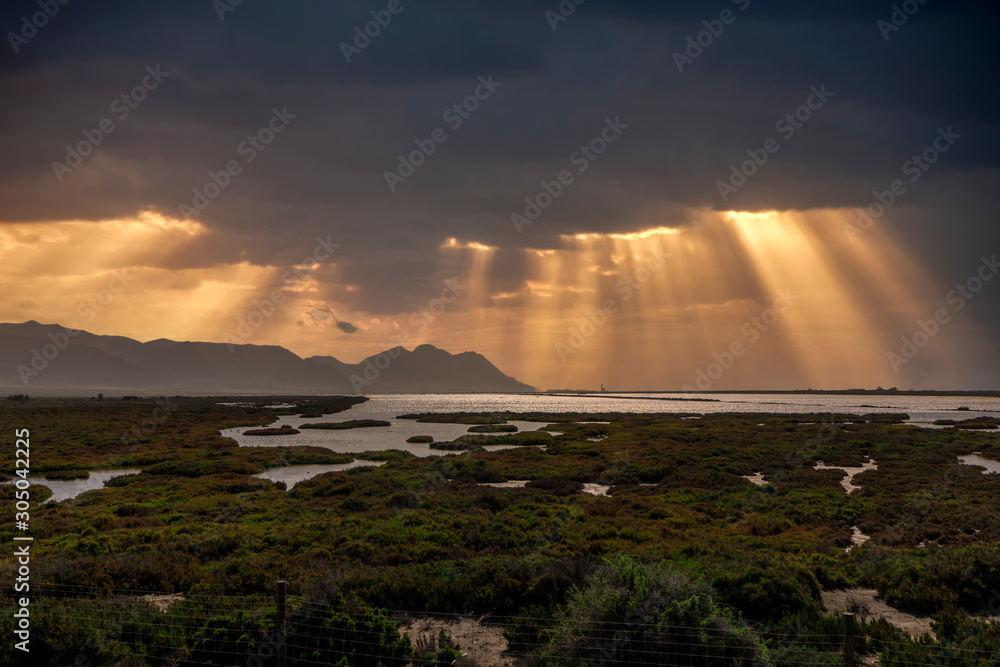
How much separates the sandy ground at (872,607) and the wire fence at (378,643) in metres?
1.67

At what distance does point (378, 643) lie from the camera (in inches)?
378

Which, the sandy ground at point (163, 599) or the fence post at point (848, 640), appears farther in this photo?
the sandy ground at point (163, 599)

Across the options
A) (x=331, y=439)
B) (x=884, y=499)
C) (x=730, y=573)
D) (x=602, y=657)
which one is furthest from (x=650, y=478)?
(x=331, y=439)

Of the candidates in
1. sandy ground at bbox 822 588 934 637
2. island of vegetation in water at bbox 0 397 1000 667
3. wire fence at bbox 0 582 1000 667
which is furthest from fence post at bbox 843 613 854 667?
sandy ground at bbox 822 588 934 637

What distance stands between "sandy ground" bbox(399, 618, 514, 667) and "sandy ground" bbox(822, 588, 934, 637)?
22.2 ft

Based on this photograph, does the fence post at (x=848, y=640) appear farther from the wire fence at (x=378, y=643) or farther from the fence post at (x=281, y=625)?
the fence post at (x=281, y=625)

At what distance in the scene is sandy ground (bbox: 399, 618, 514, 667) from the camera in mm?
10008

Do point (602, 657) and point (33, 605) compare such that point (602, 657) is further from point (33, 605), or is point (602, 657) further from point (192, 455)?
point (192, 455)

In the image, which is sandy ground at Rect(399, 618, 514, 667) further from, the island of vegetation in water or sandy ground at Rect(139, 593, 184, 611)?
sandy ground at Rect(139, 593, 184, 611)

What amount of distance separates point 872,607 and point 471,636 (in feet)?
29.4

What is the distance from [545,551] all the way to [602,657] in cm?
834

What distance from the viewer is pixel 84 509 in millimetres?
24938

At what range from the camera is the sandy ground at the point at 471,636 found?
32.8 ft

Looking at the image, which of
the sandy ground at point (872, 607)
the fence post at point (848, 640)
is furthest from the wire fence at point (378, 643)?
the sandy ground at point (872, 607)
